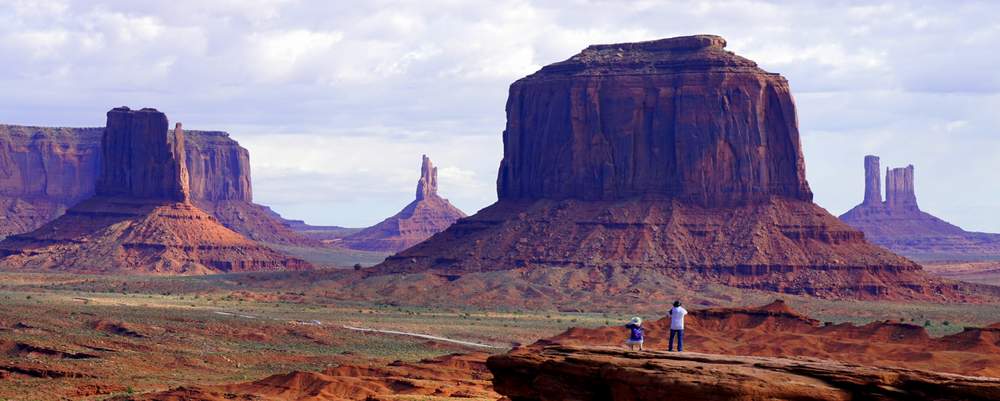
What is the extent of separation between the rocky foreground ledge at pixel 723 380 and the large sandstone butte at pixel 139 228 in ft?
467

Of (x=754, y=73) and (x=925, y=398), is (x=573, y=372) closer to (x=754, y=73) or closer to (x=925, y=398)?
(x=925, y=398)

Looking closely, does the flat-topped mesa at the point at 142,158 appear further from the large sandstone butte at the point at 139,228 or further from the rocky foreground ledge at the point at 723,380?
the rocky foreground ledge at the point at 723,380

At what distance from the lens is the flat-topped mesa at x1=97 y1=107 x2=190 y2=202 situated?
623 ft

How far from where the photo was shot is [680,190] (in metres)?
138

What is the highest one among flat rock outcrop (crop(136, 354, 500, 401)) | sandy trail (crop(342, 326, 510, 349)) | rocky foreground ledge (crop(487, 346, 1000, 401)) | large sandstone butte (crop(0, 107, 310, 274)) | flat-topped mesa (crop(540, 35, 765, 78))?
flat-topped mesa (crop(540, 35, 765, 78))

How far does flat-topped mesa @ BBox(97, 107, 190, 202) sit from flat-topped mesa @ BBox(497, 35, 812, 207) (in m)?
59.6

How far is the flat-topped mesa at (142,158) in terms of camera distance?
623 feet

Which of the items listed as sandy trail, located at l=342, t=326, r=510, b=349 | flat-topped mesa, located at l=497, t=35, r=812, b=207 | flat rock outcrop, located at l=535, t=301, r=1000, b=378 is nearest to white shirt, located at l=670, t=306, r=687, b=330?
flat rock outcrop, located at l=535, t=301, r=1000, b=378

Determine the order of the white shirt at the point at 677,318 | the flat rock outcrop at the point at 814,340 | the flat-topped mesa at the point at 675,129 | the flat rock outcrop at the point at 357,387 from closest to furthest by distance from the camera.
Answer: the white shirt at the point at 677,318
the flat rock outcrop at the point at 357,387
the flat rock outcrop at the point at 814,340
the flat-topped mesa at the point at 675,129

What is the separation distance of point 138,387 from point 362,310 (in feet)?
189

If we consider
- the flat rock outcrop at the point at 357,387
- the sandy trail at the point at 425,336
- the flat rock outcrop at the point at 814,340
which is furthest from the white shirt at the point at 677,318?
the sandy trail at the point at 425,336

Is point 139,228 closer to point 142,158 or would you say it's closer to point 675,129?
point 142,158

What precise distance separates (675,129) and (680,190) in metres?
4.81

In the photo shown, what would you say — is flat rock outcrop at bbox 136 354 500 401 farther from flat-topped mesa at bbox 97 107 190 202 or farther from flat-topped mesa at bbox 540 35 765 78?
flat-topped mesa at bbox 97 107 190 202
